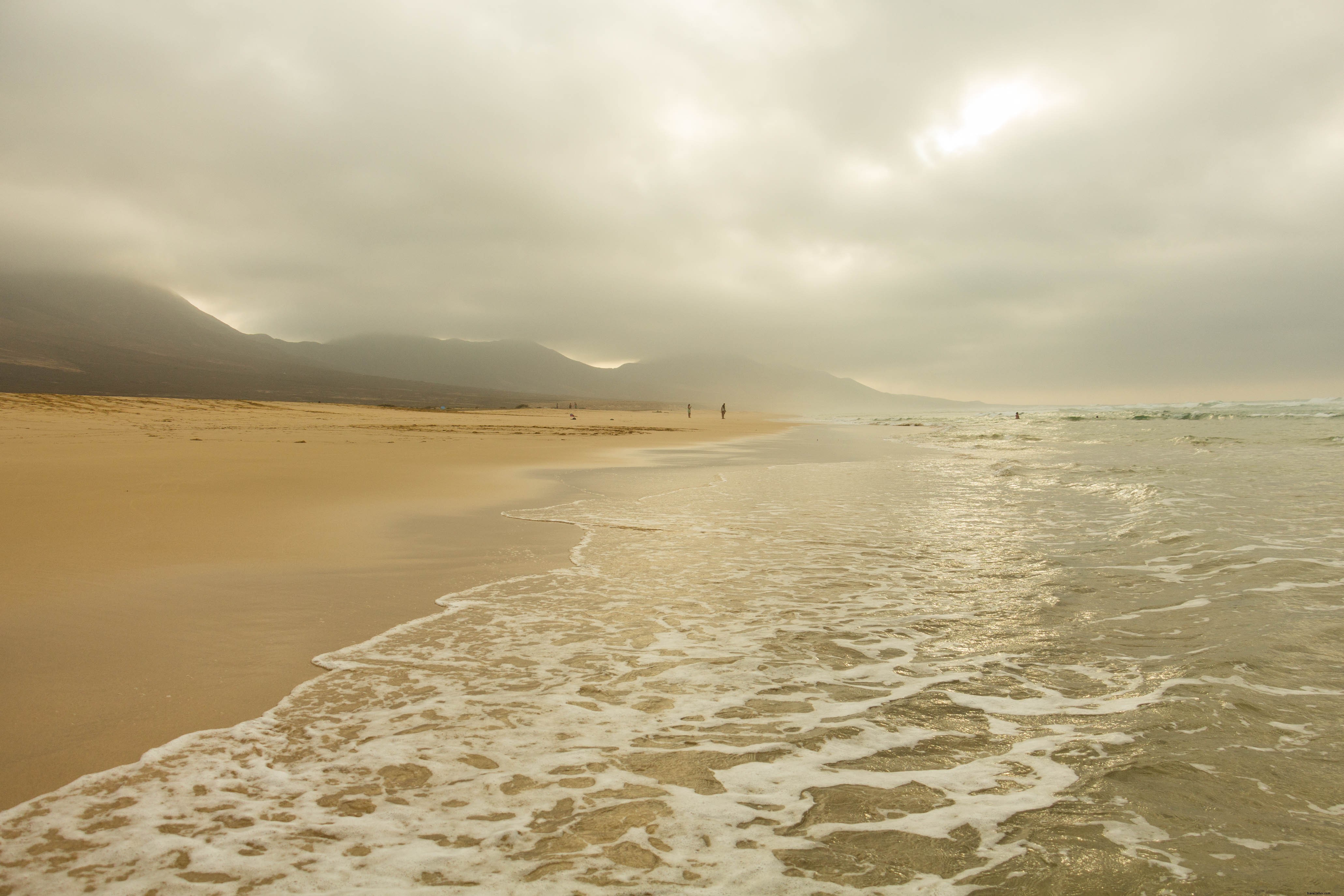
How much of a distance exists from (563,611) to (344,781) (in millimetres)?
2565

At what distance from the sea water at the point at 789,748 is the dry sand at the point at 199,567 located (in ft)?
1.32

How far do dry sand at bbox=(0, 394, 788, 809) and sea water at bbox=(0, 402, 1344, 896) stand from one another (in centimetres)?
40

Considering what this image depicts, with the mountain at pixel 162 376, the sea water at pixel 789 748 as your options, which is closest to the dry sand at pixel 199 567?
the sea water at pixel 789 748

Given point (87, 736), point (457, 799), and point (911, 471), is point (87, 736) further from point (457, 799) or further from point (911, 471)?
point (911, 471)

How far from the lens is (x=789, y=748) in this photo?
326cm

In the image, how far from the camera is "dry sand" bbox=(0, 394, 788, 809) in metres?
3.47

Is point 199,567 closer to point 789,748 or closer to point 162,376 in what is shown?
point 789,748

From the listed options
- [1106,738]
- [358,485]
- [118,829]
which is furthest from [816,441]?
[118,829]

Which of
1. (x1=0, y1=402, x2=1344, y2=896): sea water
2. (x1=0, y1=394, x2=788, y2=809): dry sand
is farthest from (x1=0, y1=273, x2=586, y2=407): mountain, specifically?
(x1=0, y1=402, x2=1344, y2=896): sea water

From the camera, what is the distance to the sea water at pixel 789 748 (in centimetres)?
239

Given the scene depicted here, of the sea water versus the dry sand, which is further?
the dry sand

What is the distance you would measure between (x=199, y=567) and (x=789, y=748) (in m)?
6.06

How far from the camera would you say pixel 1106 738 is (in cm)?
325

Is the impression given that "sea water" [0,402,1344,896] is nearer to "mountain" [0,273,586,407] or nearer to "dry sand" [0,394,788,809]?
"dry sand" [0,394,788,809]
